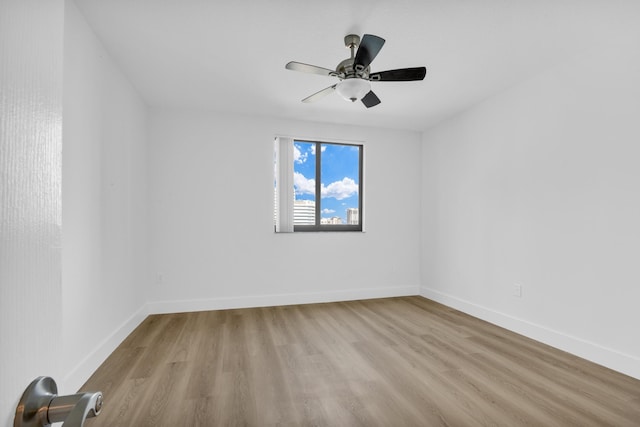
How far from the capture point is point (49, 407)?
1.24 feet

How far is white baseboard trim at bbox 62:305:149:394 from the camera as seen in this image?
6.40 ft

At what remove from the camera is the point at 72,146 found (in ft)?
6.49

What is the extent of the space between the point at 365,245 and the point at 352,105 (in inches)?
73.9

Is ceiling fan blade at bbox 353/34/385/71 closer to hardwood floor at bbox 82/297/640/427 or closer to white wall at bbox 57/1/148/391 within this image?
white wall at bbox 57/1/148/391

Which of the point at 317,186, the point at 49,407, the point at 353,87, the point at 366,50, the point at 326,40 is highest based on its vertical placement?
the point at 326,40

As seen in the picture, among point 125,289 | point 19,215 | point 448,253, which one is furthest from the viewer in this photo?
point 448,253

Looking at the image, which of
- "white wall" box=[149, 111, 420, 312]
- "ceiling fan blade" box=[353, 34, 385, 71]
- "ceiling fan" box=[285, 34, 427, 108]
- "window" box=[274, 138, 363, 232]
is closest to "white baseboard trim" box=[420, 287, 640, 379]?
"white wall" box=[149, 111, 420, 312]

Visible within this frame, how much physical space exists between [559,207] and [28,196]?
335 centimetres

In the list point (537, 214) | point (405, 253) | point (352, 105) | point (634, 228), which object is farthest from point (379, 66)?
point (405, 253)

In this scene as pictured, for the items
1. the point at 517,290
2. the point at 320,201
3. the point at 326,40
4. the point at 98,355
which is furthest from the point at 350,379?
the point at 320,201

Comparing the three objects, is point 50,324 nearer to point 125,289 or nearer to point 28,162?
point 28,162

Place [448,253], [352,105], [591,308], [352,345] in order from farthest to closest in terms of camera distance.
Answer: [448,253], [352,105], [352,345], [591,308]

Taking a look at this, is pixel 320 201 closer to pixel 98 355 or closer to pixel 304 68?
pixel 304 68

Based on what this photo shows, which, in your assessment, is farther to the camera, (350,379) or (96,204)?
(96,204)
